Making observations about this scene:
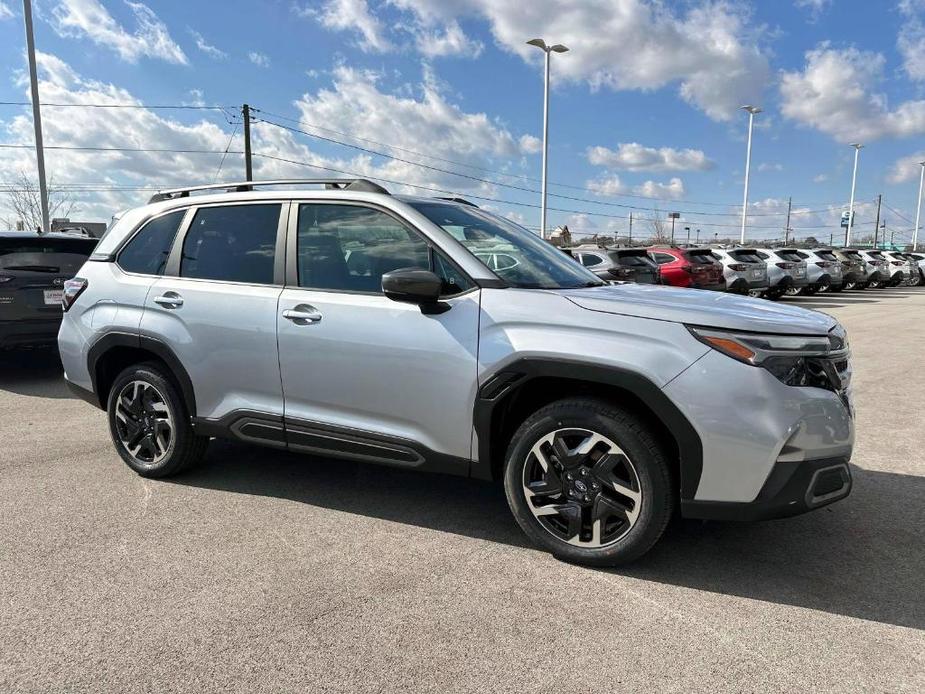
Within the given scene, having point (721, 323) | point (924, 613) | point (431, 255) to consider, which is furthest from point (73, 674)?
point (924, 613)

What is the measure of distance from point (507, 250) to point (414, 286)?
29.9 inches

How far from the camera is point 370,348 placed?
346 cm

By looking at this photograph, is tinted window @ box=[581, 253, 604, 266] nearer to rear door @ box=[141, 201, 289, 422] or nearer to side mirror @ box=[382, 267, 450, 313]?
rear door @ box=[141, 201, 289, 422]

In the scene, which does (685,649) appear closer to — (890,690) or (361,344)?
(890,690)

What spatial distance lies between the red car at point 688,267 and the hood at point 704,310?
43.0ft

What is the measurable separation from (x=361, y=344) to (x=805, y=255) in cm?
2311

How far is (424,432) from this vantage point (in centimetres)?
340

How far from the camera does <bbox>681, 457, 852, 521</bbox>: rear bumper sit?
2.79m

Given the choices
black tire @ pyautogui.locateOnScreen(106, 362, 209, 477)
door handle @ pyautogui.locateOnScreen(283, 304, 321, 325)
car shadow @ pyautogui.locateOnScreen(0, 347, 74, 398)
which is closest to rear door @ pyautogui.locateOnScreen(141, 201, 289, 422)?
door handle @ pyautogui.locateOnScreen(283, 304, 321, 325)

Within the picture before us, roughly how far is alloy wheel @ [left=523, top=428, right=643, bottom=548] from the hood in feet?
1.95

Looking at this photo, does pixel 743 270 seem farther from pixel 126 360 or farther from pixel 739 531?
pixel 126 360

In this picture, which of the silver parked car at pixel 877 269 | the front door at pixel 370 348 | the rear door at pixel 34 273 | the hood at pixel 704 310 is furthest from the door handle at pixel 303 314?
the silver parked car at pixel 877 269

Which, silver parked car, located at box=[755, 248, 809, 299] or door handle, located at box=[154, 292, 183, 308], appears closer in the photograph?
door handle, located at box=[154, 292, 183, 308]

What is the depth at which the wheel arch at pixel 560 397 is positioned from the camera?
2863 millimetres
